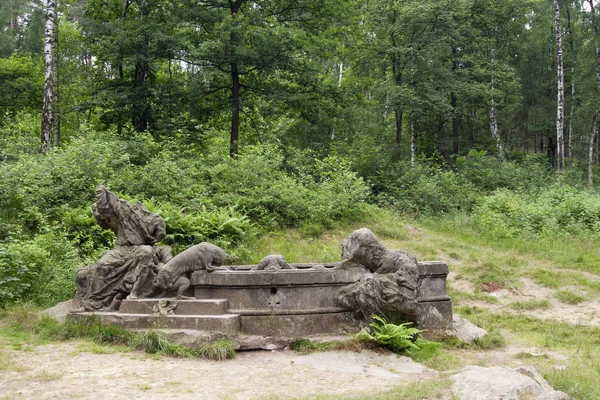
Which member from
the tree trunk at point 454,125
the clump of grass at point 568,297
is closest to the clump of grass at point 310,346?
the clump of grass at point 568,297

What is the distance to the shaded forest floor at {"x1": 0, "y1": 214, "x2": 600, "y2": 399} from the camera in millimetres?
6105

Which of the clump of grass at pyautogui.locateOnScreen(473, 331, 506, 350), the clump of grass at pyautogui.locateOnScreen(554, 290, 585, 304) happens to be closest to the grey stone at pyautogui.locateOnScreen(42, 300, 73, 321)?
the clump of grass at pyautogui.locateOnScreen(473, 331, 506, 350)

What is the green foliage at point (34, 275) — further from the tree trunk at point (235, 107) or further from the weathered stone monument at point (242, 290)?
the tree trunk at point (235, 107)

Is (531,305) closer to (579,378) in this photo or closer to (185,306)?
(579,378)

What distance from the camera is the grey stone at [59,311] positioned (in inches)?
359

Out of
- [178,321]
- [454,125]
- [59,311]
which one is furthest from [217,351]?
[454,125]

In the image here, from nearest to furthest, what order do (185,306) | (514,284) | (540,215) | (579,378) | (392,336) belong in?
1. (579,378)
2. (392,336)
3. (185,306)
4. (514,284)
5. (540,215)

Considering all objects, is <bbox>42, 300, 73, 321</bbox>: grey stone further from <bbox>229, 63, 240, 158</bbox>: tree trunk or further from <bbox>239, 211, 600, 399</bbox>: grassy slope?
<bbox>229, 63, 240, 158</bbox>: tree trunk

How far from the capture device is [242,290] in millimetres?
8695

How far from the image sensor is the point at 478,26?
1164 inches

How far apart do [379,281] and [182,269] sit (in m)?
3.08

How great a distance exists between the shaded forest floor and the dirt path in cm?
1

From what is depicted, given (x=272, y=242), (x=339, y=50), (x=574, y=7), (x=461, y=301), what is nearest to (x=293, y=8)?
(x=339, y=50)

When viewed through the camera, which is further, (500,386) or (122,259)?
(122,259)
